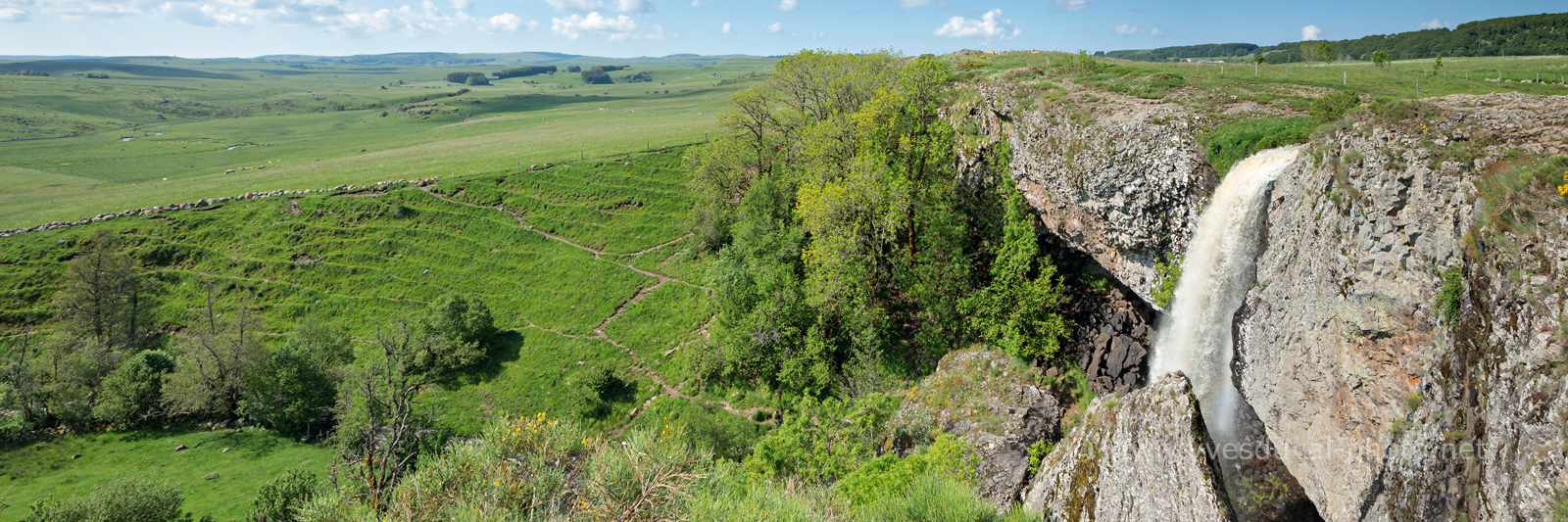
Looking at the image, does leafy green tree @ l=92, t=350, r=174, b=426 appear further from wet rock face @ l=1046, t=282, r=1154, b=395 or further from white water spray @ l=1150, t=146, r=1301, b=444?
white water spray @ l=1150, t=146, r=1301, b=444

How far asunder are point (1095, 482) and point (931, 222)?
1537 cm

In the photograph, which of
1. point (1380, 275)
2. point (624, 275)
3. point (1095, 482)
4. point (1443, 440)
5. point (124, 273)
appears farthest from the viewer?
point (624, 275)

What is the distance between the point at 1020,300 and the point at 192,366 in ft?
135

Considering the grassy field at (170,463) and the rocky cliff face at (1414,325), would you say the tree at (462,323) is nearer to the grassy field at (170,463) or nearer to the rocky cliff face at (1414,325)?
the grassy field at (170,463)

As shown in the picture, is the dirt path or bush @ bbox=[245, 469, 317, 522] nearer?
bush @ bbox=[245, 469, 317, 522]

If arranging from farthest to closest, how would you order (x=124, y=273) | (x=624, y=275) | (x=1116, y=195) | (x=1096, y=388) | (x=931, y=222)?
(x=624, y=275) < (x=124, y=273) < (x=931, y=222) < (x=1096, y=388) < (x=1116, y=195)

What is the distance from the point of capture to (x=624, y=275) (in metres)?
41.2

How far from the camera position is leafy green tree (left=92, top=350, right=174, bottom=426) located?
27.1 metres

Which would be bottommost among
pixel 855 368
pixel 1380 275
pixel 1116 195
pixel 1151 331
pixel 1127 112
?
pixel 855 368

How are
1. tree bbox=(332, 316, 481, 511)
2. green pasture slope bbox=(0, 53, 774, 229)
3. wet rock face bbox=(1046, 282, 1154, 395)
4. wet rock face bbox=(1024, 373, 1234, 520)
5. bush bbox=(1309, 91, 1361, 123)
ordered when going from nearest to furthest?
wet rock face bbox=(1024, 373, 1234, 520)
bush bbox=(1309, 91, 1361, 123)
tree bbox=(332, 316, 481, 511)
wet rock face bbox=(1046, 282, 1154, 395)
green pasture slope bbox=(0, 53, 774, 229)

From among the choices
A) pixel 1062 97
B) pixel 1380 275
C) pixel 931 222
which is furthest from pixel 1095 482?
pixel 1062 97

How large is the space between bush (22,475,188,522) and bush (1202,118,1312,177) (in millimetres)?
36878

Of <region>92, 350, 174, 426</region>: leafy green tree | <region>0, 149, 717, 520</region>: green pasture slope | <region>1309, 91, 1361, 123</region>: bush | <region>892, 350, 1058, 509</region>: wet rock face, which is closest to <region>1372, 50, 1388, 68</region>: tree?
<region>1309, 91, 1361, 123</region>: bush

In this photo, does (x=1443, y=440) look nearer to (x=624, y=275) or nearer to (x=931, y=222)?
(x=931, y=222)
